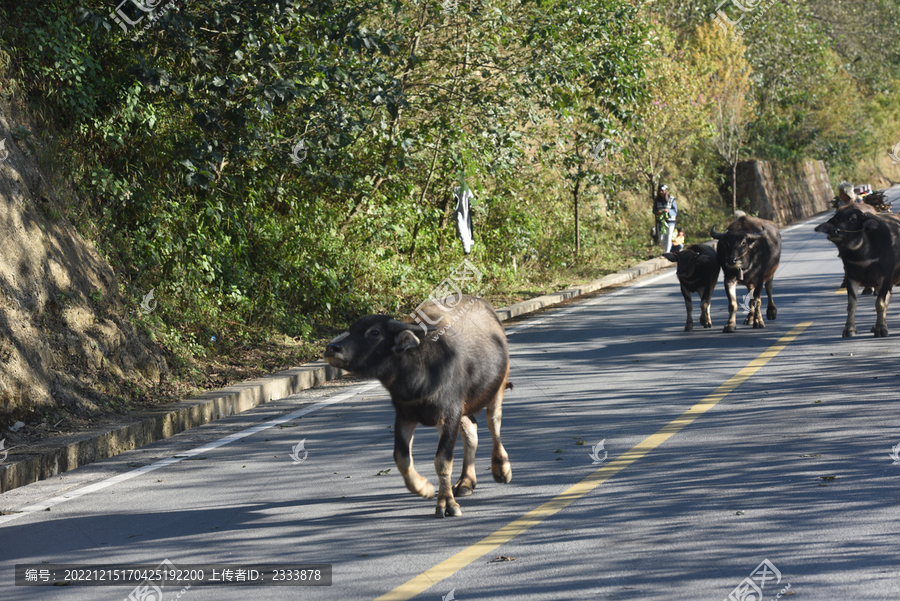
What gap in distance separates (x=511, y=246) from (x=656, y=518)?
45.8 ft

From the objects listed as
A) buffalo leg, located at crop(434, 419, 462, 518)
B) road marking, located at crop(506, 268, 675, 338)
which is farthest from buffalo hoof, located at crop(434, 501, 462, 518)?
road marking, located at crop(506, 268, 675, 338)

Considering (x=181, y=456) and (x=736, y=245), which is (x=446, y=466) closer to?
(x=181, y=456)

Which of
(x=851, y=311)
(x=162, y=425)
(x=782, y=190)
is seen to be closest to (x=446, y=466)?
(x=162, y=425)

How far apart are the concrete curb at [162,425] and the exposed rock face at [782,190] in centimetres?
2741

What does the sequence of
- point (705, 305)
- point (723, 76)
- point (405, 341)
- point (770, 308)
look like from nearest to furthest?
1. point (405, 341)
2. point (705, 305)
3. point (770, 308)
4. point (723, 76)

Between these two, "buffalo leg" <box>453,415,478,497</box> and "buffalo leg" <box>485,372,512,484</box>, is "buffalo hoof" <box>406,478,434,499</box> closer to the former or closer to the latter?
"buffalo leg" <box>453,415,478,497</box>

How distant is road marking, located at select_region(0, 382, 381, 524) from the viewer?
676 centimetres

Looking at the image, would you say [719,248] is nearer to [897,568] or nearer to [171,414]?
[171,414]

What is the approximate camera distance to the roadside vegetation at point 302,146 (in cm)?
1120

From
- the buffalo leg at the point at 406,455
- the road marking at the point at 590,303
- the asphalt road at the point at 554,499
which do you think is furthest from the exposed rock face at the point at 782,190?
the buffalo leg at the point at 406,455

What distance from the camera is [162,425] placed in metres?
8.94

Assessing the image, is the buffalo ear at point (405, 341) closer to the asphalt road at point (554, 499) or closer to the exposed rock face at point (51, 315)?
the asphalt road at point (554, 499)

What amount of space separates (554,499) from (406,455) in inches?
43.5

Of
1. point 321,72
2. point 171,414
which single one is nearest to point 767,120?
point 321,72
